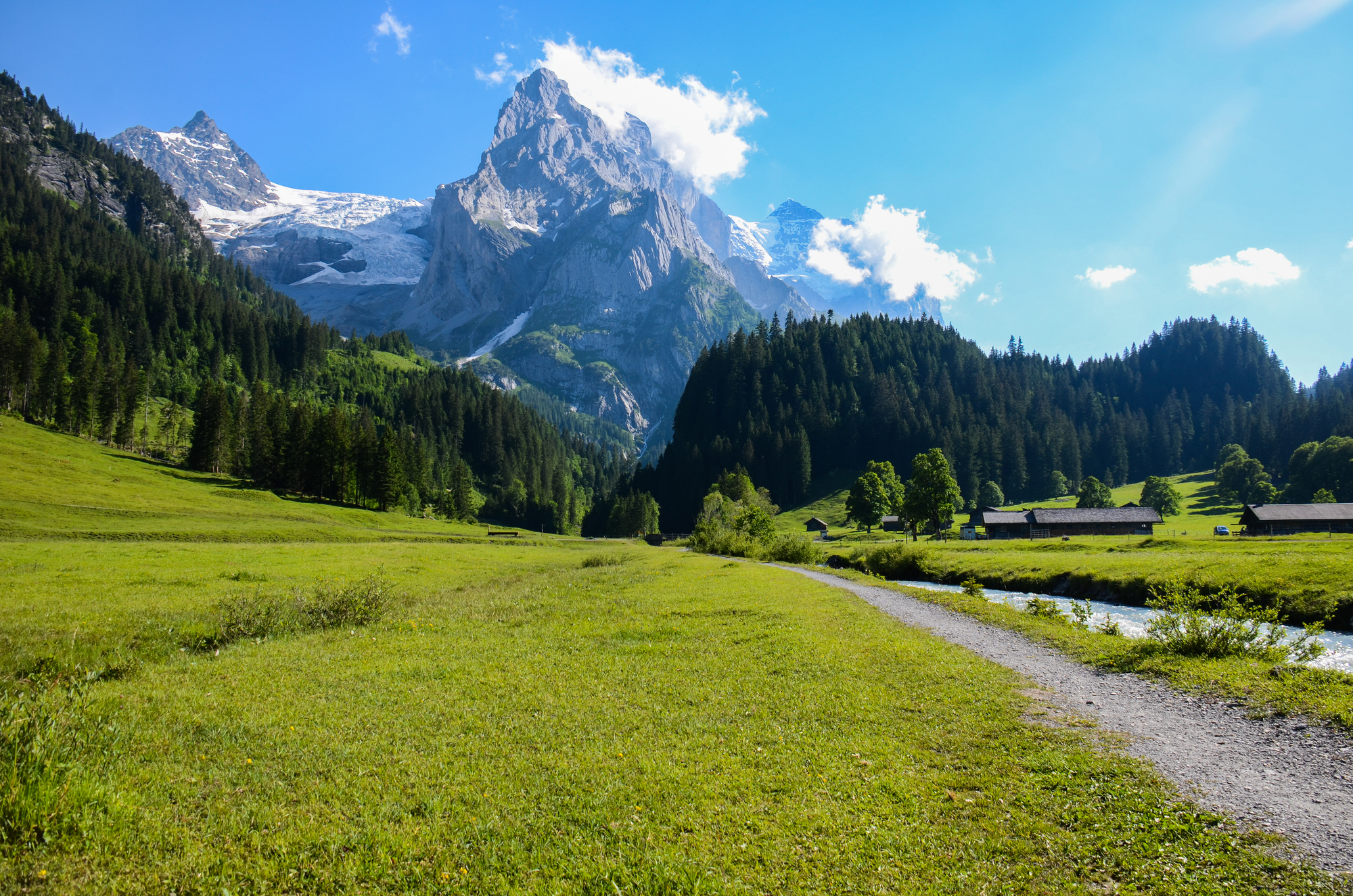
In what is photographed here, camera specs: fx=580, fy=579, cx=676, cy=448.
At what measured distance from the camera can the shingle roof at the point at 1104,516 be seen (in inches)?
4390

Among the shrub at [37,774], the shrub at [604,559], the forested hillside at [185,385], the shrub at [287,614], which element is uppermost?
the forested hillside at [185,385]

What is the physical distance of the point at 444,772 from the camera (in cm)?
998

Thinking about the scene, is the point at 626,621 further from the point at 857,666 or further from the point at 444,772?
the point at 444,772

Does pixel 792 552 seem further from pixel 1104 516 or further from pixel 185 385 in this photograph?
pixel 185 385

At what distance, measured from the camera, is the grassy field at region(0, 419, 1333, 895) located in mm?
7117

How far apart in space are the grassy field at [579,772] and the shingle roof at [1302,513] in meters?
111

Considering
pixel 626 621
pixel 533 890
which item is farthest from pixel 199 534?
pixel 533 890

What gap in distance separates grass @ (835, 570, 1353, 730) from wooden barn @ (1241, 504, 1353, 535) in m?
104

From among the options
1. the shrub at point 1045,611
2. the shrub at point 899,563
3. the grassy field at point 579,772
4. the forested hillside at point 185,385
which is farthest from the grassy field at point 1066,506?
the grassy field at point 579,772

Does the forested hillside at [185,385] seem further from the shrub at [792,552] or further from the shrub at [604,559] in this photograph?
the shrub at [792,552]

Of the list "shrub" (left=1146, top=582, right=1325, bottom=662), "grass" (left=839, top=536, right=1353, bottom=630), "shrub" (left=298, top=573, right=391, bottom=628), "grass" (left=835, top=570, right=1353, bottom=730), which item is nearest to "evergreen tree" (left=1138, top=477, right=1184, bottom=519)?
"grass" (left=839, top=536, right=1353, bottom=630)

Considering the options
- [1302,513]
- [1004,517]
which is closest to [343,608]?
[1004,517]

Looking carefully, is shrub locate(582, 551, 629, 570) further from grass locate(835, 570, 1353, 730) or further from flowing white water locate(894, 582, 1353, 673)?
grass locate(835, 570, 1353, 730)

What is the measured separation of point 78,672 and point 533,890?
1584 centimetres
